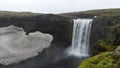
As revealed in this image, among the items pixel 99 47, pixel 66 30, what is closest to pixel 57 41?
pixel 66 30

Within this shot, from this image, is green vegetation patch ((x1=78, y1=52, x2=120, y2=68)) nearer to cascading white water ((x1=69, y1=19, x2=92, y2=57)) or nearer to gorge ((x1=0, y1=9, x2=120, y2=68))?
gorge ((x1=0, y1=9, x2=120, y2=68))

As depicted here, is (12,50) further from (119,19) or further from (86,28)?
(119,19)

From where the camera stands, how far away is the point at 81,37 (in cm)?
7031

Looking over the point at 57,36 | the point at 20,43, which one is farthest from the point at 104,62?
the point at 20,43

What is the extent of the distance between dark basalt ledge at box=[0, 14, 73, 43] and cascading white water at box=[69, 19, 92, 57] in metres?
2.29

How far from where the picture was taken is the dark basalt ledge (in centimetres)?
7381

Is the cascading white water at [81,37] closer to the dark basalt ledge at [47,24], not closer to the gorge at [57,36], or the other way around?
the gorge at [57,36]

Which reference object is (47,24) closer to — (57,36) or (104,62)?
(57,36)

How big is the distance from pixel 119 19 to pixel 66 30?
738 inches

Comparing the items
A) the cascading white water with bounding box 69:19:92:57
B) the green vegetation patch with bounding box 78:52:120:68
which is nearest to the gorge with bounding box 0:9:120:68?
the cascading white water with bounding box 69:19:92:57

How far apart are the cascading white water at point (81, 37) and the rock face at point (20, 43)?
7.79 metres

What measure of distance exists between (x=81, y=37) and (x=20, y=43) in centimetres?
1761

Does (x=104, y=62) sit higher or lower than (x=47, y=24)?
higher

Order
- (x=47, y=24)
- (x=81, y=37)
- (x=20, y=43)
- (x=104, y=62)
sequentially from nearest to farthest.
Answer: (x=104, y=62) < (x=81, y=37) < (x=20, y=43) < (x=47, y=24)
